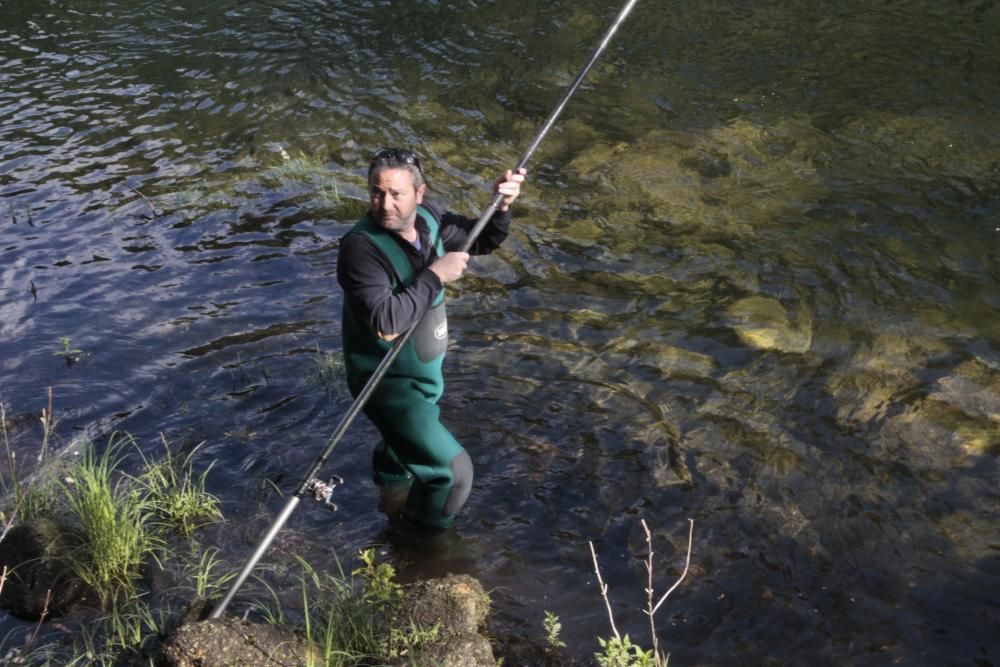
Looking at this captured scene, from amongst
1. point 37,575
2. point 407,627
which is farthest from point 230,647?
point 37,575

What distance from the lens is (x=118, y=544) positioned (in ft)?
16.3

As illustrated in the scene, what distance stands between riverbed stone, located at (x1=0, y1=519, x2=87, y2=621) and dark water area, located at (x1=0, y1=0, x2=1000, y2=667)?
11 centimetres

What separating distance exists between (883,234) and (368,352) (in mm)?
4860

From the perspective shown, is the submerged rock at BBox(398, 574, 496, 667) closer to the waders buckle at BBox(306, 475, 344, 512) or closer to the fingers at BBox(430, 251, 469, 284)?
the waders buckle at BBox(306, 475, 344, 512)

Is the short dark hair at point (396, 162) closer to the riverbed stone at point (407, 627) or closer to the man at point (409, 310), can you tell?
the man at point (409, 310)

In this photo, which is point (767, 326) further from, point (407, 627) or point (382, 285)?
point (407, 627)

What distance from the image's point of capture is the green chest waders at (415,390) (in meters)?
5.05

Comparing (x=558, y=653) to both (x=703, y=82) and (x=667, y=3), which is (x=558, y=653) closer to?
(x=703, y=82)

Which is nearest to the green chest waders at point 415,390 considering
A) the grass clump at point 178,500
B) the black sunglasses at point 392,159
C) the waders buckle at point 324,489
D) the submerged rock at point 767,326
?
the black sunglasses at point 392,159

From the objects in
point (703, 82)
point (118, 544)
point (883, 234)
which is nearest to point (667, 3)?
point (703, 82)

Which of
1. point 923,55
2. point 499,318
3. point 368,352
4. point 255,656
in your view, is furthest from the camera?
point 923,55

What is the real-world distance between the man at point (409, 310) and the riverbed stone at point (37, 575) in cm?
156

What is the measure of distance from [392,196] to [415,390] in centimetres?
99

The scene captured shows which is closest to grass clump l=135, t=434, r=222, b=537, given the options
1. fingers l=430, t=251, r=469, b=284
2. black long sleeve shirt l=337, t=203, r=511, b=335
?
black long sleeve shirt l=337, t=203, r=511, b=335
